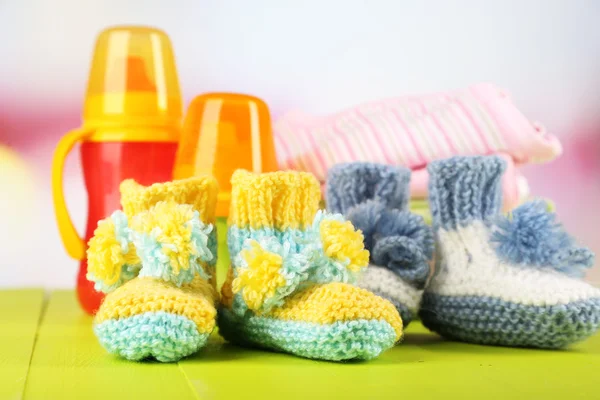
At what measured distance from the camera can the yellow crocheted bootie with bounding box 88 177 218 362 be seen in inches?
23.6

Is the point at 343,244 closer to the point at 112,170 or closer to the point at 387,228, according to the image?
the point at 387,228

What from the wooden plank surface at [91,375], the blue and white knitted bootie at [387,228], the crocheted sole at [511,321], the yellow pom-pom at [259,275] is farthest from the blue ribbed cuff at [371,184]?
the wooden plank surface at [91,375]

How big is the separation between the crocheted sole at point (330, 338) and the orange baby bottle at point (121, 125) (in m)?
0.43

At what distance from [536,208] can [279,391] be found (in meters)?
0.39

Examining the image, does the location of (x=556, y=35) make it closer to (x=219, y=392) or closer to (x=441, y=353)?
(x=441, y=353)

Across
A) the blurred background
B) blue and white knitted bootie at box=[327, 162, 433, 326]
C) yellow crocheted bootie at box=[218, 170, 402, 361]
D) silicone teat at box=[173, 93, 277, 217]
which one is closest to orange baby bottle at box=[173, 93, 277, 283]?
silicone teat at box=[173, 93, 277, 217]

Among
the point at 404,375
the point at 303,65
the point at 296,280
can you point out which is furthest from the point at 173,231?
the point at 303,65

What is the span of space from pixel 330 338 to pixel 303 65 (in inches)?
33.8

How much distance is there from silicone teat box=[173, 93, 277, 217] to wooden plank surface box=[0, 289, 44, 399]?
0.28 m

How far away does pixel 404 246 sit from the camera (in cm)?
79

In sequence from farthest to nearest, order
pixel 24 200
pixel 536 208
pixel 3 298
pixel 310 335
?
pixel 24 200 < pixel 3 298 < pixel 536 208 < pixel 310 335

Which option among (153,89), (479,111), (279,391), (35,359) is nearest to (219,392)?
(279,391)

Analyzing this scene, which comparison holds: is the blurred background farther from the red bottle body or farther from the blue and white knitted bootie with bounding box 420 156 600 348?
the blue and white knitted bootie with bounding box 420 156 600 348

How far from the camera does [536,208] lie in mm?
780
